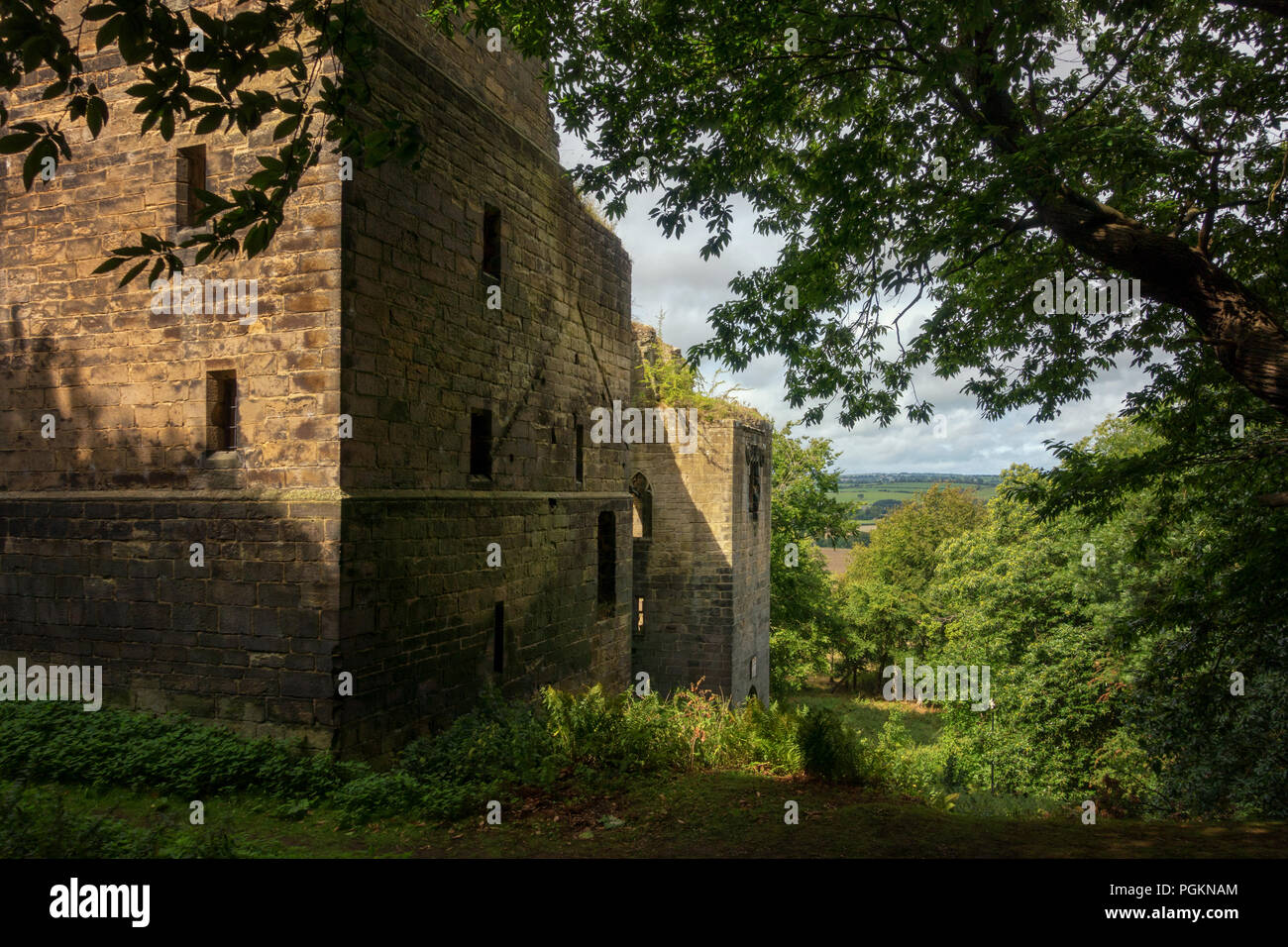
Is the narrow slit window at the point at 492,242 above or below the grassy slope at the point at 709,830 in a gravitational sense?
above

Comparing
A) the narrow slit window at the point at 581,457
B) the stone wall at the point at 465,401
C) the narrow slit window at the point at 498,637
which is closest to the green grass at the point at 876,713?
the narrow slit window at the point at 581,457

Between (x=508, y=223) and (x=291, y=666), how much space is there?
21.5 ft

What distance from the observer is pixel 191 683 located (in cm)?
794

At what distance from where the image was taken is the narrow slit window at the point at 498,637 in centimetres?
1000

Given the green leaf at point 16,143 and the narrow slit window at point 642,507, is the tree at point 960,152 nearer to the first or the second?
the green leaf at point 16,143

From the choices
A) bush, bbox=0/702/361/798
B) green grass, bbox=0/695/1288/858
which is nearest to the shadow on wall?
bush, bbox=0/702/361/798

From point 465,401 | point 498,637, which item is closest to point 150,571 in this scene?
point 465,401

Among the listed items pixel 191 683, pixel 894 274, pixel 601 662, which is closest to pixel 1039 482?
pixel 894 274

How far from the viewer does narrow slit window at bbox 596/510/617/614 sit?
44.9 feet

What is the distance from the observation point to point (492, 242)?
10.4 m

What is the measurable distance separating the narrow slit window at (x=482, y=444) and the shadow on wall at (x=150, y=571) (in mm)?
2725

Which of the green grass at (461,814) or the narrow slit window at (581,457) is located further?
the narrow slit window at (581,457)

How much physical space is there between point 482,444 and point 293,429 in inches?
110
